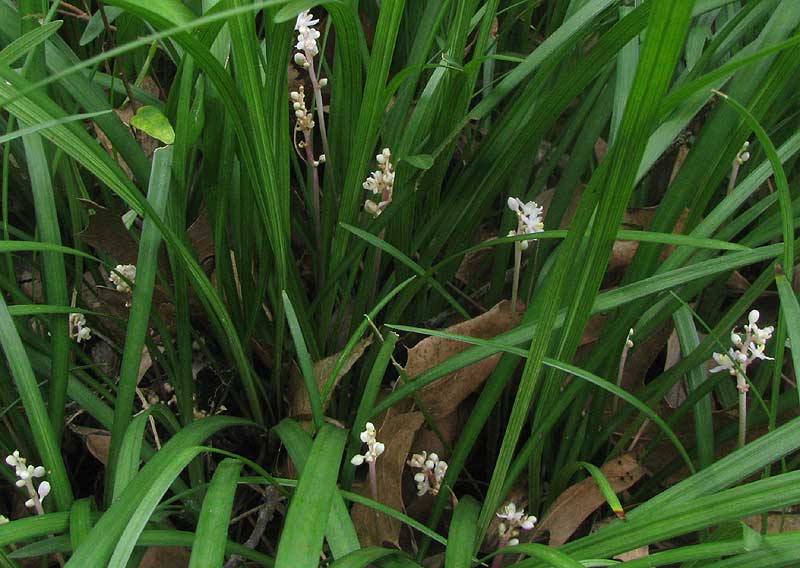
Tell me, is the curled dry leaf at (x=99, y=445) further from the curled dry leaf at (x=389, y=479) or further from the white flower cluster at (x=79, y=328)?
the curled dry leaf at (x=389, y=479)

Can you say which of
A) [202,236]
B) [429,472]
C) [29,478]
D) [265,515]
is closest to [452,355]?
[429,472]

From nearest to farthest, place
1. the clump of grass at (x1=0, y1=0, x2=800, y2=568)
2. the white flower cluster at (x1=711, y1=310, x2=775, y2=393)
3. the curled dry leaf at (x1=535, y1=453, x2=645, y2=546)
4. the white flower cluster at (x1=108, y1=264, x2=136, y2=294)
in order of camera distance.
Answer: the clump of grass at (x1=0, y1=0, x2=800, y2=568) < the white flower cluster at (x1=711, y1=310, x2=775, y2=393) < the curled dry leaf at (x1=535, y1=453, x2=645, y2=546) < the white flower cluster at (x1=108, y1=264, x2=136, y2=294)

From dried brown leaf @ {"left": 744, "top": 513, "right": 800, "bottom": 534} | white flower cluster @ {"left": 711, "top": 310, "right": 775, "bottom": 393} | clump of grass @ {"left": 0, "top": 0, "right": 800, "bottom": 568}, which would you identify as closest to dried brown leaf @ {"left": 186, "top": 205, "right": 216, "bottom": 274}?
clump of grass @ {"left": 0, "top": 0, "right": 800, "bottom": 568}

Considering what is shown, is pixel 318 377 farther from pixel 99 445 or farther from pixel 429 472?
pixel 99 445

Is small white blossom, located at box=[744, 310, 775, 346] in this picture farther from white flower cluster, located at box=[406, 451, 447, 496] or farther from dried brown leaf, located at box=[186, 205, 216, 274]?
dried brown leaf, located at box=[186, 205, 216, 274]

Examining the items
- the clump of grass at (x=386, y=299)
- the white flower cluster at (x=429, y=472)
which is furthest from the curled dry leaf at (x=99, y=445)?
the white flower cluster at (x=429, y=472)

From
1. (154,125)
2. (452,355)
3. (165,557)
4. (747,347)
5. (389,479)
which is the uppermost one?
(154,125)

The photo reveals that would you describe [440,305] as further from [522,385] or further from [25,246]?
[25,246]
